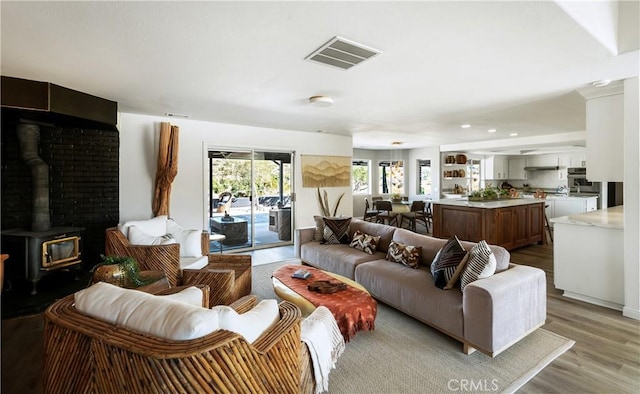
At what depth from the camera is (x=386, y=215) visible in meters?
7.62

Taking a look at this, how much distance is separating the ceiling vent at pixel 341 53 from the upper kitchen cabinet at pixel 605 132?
8.93ft

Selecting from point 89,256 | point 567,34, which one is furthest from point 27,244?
point 567,34

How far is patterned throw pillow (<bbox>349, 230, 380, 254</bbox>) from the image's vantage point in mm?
3934

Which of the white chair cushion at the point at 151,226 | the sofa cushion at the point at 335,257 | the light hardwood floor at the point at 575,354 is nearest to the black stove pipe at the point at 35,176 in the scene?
the white chair cushion at the point at 151,226

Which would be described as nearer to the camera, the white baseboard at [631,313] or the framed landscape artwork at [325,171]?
the white baseboard at [631,313]

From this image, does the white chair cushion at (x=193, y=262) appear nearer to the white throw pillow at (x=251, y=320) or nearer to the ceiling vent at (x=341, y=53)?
the white throw pillow at (x=251, y=320)

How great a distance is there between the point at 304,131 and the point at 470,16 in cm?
467

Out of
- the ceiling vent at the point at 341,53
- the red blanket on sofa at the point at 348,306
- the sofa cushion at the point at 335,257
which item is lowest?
the red blanket on sofa at the point at 348,306

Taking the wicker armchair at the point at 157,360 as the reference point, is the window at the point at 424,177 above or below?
above

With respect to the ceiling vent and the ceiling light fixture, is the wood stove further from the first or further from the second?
the ceiling vent

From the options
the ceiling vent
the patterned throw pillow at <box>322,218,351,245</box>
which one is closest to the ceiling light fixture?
the ceiling vent

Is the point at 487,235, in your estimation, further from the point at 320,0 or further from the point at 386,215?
the point at 320,0

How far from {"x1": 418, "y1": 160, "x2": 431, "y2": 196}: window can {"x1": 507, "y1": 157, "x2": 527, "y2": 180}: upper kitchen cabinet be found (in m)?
2.74

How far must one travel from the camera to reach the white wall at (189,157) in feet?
15.3
